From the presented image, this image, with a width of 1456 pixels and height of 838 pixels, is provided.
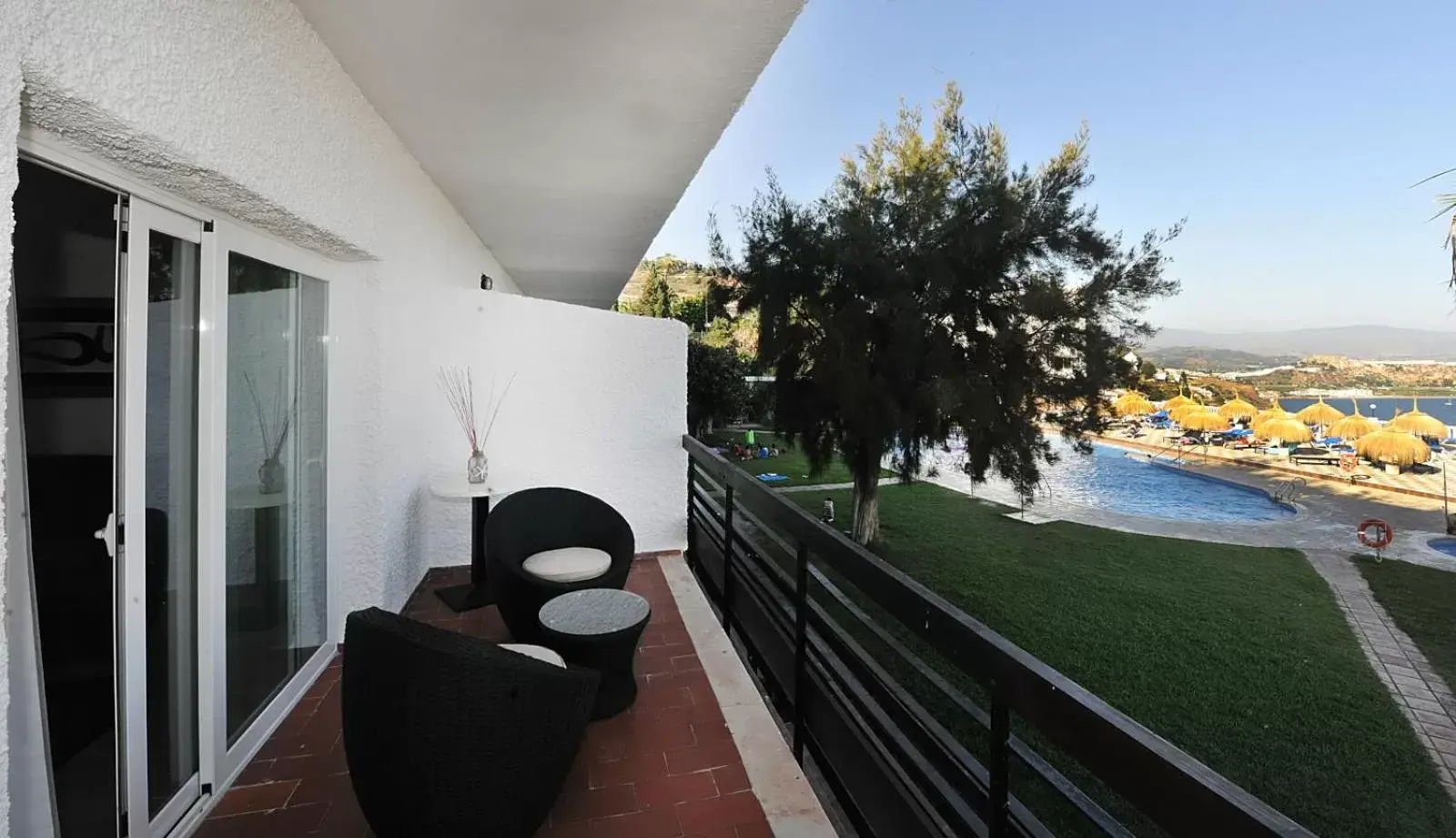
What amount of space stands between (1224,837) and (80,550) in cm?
235

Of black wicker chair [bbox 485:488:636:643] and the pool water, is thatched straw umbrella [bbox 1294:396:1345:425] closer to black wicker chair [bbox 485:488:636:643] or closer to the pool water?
the pool water

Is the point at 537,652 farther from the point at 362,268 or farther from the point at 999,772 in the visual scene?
the point at 362,268

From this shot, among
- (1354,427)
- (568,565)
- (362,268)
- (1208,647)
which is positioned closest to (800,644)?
(568,565)

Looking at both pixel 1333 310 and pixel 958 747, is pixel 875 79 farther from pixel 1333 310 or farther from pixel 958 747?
pixel 1333 310

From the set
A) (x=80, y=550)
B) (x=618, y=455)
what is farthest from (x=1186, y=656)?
(x=80, y=550)

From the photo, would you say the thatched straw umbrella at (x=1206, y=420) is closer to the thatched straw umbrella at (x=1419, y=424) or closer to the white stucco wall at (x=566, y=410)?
the thatched straw umbrella at (x=1419, y=424)

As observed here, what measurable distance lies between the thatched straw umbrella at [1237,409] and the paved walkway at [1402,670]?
19972 millimetres

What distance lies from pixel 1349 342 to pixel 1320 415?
63.6ft

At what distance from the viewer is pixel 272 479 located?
260 cm

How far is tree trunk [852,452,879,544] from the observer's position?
18073 millimetres

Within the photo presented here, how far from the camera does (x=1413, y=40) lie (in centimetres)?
3541

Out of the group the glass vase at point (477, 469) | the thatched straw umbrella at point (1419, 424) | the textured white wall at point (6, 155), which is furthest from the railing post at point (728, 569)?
the thatched straw umbrella at point (1419, 424)

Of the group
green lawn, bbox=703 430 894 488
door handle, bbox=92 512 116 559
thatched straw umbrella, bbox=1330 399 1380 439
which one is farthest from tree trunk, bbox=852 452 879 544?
thatched straw umbrella, bbox=1330 399 1380 439

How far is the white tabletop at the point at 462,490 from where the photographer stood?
391 cm
